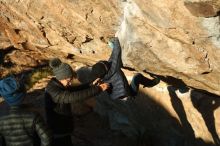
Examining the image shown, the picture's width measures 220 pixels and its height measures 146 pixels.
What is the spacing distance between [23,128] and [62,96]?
0.97 metres

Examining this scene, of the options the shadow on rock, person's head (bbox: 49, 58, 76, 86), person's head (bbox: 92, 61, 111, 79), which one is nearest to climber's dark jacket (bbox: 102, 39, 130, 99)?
person's head (bbox: 92, 61, 111, 79)

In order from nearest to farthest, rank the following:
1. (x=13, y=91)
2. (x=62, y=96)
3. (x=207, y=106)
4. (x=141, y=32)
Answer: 1. (x=13, y=91)
2. (x=62, y=96)
3. (x=141, y=32)
4. (x=207, y=106)

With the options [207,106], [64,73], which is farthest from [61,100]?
[207,106]

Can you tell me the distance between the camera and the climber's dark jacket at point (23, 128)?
5805mm

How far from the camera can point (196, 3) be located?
577 centimetres

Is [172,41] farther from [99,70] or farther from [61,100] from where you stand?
[61,100]

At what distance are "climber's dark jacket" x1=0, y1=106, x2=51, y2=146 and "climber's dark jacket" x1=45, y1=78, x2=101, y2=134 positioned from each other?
85cm

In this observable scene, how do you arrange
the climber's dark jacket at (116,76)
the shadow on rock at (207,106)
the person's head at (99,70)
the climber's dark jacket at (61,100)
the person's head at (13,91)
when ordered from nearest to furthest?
the person's head at (13,91) → the climber's dark jacket at (61,100) → the person's head at (99,70) → the climber's dark jacket at (116,76) → the shadow on rock at (207,106)

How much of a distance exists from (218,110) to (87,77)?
3572mm

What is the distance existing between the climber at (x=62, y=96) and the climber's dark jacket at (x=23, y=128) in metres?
0.87

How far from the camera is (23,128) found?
5852 millimetres

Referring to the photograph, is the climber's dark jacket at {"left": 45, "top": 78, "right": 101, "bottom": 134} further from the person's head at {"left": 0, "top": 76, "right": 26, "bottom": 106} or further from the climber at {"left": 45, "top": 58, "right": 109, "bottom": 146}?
the person's head at {"left": 0, "top": 76, "right": 26, "bottom": 106}

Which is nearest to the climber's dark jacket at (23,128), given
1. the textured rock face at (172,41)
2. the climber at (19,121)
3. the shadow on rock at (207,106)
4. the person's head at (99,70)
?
the climber at (19,121)

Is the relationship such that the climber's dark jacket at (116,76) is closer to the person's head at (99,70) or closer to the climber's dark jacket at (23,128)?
the person's head at (99,70)
